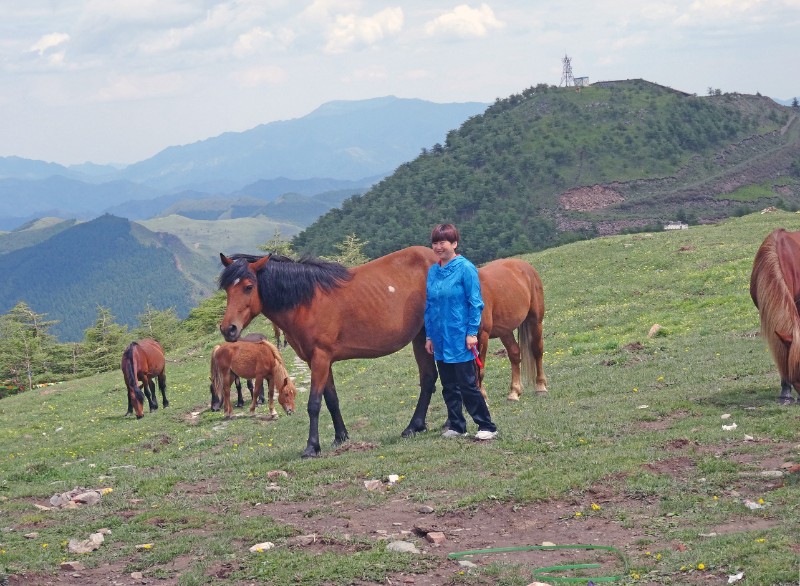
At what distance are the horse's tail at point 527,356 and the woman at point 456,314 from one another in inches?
197

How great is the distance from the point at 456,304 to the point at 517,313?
459 centimetres

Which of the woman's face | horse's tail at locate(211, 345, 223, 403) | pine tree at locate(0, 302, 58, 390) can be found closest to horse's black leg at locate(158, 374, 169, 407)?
horse's tail at locate(211, 345, 223, 403)

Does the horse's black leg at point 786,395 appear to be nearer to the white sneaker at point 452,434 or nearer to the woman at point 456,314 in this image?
the woman at point 456,314

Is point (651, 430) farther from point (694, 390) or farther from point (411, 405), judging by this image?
point (411, 405)

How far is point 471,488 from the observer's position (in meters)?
9.83

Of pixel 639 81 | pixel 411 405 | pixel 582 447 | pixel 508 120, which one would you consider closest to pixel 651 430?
pixel 582 447

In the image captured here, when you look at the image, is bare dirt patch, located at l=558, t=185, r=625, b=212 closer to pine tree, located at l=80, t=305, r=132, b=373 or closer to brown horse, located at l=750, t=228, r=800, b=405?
pine tree, located at l=80, t=305, r=132, b=373

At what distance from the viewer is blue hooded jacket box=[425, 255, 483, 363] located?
12094 mm

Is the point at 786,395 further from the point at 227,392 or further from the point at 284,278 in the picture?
the point at 227,392

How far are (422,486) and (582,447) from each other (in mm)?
2393

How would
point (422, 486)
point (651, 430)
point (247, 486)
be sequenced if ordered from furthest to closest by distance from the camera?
point (651, 430) < point (247, 486) < point (422, 486)

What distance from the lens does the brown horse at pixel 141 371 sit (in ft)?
81.1

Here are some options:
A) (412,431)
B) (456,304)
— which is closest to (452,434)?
(412,431)

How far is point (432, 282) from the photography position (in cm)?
Answer: 1236
